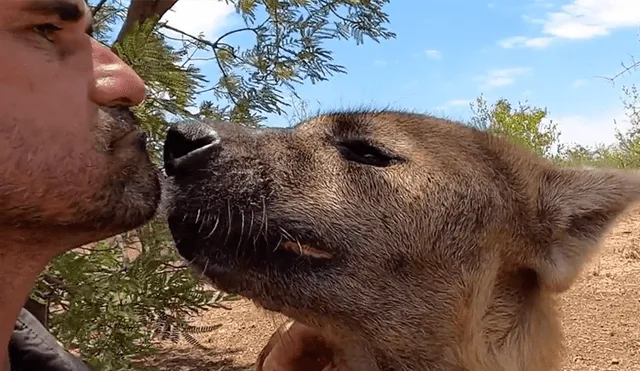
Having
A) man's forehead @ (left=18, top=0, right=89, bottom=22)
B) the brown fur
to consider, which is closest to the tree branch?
the brown fur

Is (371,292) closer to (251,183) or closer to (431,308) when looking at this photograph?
(431,308)

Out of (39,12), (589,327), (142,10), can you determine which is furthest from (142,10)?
(589,327)

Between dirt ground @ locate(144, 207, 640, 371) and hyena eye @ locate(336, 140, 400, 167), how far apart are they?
131 inches

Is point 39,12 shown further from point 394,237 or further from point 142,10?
point 142,10

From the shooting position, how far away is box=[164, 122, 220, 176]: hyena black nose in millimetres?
2281

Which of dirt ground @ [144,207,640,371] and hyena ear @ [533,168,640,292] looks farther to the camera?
dirt ground @ [144,207,640,371]

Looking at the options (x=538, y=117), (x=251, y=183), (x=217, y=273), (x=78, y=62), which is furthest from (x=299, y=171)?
(x=538, y=117)

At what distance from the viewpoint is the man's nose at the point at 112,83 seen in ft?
6.36

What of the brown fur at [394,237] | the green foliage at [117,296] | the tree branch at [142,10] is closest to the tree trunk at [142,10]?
the tree branch at [142,10]

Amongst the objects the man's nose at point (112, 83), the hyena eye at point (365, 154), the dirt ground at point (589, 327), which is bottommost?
the dirt ground at point (589, 327)

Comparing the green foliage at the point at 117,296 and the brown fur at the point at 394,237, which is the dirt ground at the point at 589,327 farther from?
the brown fur at the point at 394,237

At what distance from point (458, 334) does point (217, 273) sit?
70 centimetres

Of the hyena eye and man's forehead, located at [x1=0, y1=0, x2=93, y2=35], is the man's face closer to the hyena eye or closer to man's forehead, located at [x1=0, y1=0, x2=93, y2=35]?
man's forehead, located at [x1=0, y1=0, x2=93, y2=35]

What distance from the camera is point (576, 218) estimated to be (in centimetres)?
257
